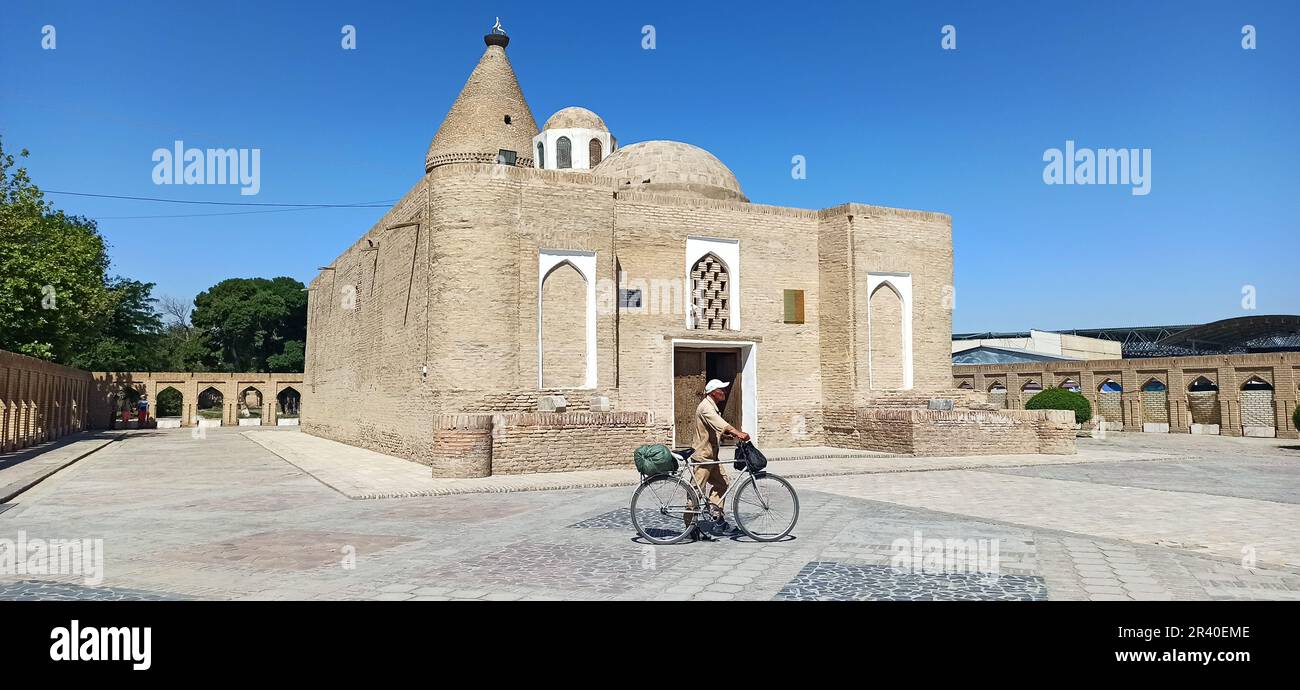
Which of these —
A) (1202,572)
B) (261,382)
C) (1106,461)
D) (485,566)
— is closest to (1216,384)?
(1106,461)

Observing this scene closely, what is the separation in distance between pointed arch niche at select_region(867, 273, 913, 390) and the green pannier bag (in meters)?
12.5

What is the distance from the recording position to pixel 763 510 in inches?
270

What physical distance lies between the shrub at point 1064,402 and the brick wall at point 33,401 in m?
24.9

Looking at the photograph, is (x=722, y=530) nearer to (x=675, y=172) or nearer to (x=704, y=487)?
(x=704, y=487)

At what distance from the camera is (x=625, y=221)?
57.3ft

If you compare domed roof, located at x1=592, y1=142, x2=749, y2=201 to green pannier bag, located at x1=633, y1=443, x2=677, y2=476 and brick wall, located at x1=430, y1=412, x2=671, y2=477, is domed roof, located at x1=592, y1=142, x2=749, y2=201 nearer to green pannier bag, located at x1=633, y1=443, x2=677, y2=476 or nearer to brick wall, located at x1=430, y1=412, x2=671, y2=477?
brick wall, located at x1=430, y1=412, x2=671, y2=477

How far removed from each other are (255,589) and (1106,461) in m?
14.7

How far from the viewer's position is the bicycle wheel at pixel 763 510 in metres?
6.81

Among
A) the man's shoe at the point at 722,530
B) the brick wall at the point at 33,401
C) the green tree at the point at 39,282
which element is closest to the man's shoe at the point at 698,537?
the man's shoe at the point at 722,530

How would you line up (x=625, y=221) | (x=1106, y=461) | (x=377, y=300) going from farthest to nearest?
1. (x=377, y=300)
2. (x=625, y=221)
3. (x=1106, y=461)
